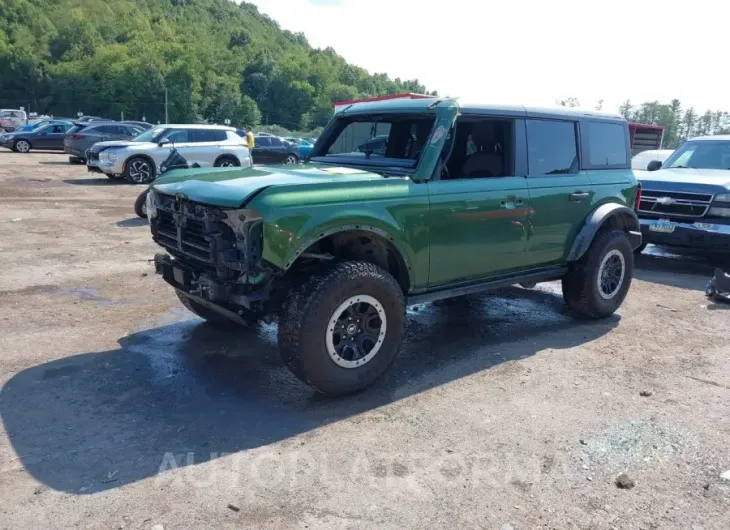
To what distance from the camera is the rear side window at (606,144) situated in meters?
5.81

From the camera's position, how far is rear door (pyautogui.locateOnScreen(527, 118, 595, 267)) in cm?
520

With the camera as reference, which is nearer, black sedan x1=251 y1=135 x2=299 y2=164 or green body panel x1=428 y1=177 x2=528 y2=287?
green body panel x1=428 y1=177 x2=528 y2=287

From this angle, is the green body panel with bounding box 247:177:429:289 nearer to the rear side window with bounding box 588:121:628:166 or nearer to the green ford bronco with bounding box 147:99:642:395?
the green ford bronco with bounding box 147:99:642:395

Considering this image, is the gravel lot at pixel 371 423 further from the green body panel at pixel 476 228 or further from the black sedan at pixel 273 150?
the black sedan at pixel 273 150

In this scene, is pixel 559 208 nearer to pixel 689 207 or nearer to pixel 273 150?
pixel 689 207

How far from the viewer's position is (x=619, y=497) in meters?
3.09

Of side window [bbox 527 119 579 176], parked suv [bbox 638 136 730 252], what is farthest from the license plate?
side window [bbox 527 119 579 176]

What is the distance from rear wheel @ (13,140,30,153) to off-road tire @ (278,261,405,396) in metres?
28.0

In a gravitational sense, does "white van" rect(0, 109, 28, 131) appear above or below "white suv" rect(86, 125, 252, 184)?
above

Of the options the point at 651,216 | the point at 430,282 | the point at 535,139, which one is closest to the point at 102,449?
the point at 430,282

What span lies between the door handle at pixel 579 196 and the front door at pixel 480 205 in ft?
2.14

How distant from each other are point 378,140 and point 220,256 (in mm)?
2036

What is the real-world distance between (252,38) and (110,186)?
548 ft

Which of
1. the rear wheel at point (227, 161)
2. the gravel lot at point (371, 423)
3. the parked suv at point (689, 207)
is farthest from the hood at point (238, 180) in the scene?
the rear wheel at point (227, 161)
